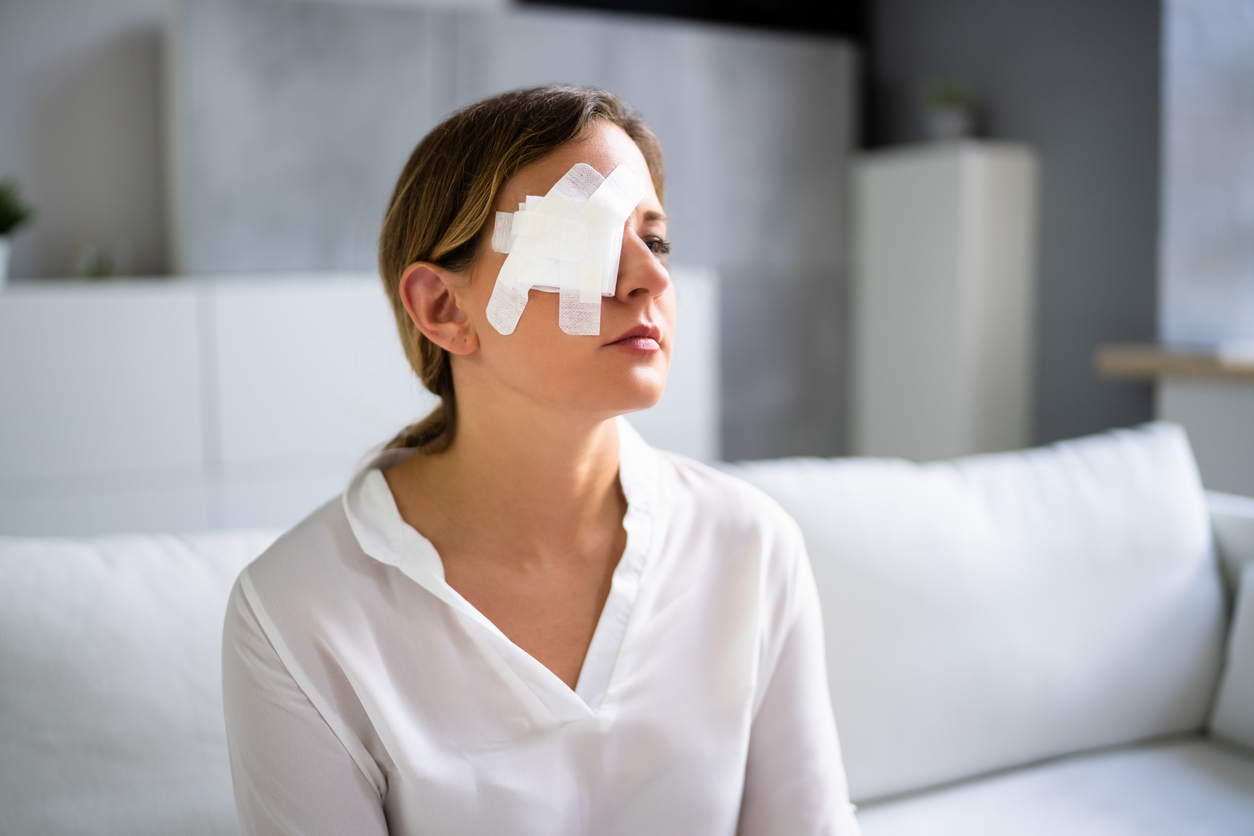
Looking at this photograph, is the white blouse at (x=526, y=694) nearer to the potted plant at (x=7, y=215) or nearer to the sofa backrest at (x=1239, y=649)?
the sofa backrest at (x=1239, y=649)

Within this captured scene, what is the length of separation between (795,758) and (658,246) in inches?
22.0

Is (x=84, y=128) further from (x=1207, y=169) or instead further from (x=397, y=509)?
(x=1207, y=169)

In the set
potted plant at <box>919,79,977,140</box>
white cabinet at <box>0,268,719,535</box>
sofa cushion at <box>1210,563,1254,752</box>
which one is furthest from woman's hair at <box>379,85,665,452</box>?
potted plant at <box>919,79,977,140</box>

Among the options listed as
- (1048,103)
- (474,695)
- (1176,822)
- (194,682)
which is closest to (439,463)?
(474,695)

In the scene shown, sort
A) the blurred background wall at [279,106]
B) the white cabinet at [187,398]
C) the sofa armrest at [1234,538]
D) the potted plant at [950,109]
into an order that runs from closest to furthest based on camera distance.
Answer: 1. the sofa armrest at [1234,538]
2. the white cabinet at [187,398]
3. the blurred background wall at [279,106]
4. the potted plant at [950,109]

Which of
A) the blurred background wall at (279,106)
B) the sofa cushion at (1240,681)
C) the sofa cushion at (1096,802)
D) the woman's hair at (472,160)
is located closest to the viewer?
the woman's hair at (472,160)

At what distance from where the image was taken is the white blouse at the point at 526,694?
3.15 ft

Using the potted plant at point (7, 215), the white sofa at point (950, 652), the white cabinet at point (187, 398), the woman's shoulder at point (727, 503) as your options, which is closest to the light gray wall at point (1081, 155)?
the white sofa at point (950, 652)

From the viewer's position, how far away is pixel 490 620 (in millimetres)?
1059

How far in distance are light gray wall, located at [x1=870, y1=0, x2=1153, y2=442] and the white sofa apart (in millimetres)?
1832

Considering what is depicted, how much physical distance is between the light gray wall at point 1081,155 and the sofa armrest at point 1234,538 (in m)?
1.73

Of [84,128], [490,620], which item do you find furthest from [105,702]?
[84,128]

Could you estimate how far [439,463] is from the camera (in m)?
1.14

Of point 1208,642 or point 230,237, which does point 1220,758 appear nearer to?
point 1208,642
